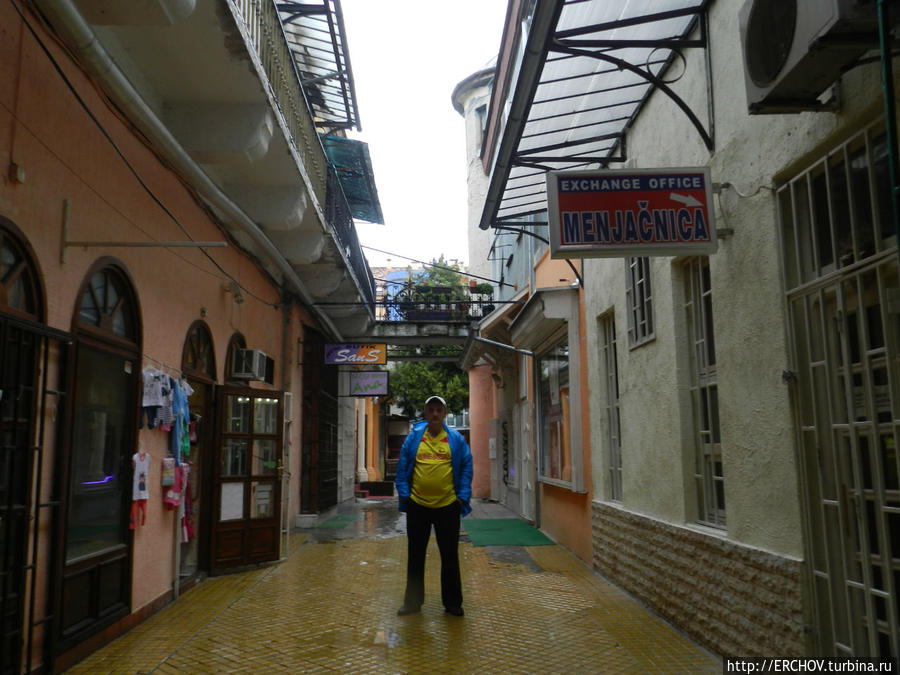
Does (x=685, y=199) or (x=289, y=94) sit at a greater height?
(x=289, y=94)

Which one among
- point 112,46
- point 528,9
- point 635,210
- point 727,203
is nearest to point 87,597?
point 112,46

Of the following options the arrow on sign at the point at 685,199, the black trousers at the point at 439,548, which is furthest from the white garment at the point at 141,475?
the arrow on sign at the point at 685,199

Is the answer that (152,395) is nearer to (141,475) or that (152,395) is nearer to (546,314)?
Answer: (141,475)

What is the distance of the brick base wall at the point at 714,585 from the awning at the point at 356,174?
8.28 metres

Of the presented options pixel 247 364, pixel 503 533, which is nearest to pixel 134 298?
pixel 247 364

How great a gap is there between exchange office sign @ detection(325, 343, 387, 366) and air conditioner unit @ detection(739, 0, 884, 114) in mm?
12367

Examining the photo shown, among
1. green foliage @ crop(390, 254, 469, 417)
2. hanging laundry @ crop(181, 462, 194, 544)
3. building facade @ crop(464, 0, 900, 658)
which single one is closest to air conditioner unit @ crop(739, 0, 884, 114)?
building facade @ crop(464, 0, 900, 658)

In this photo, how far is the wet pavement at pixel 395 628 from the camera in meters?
5.12

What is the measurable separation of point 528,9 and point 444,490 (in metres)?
4.21

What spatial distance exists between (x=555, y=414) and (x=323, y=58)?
21.1 ft

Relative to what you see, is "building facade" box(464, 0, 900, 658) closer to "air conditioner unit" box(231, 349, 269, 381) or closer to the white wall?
the white wall

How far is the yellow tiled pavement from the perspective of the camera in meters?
5.11

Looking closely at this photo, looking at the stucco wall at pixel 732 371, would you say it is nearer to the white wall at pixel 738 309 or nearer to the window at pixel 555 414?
the white wall at pixel 738 309

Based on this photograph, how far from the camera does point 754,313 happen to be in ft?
15.3
